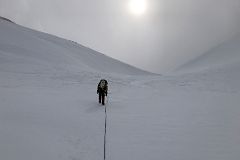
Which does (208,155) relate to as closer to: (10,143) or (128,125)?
(128,125)

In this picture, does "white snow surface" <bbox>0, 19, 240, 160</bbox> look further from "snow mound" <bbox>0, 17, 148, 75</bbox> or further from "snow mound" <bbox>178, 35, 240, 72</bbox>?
"snow mound" <bbox>178, 35, 240, 72</bbox>

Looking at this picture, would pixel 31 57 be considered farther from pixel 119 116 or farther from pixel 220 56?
pixel 220 56

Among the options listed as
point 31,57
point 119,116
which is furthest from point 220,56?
point 119,116

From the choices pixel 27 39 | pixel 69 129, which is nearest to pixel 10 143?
pixel 69 129

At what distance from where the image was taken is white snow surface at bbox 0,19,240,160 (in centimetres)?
1005

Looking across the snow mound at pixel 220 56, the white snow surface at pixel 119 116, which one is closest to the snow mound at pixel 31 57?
the white snow surface at pixel 119 116

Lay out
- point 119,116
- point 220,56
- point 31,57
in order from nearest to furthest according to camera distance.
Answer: point 119,116, point 31,57, point 220,56

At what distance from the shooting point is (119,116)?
47.5 ft

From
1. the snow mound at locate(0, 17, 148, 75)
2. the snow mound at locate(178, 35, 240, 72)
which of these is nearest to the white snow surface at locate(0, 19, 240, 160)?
the snow mound at locate(0, 17, 148, 75)

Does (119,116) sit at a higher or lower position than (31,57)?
lower

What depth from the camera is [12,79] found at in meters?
22.9

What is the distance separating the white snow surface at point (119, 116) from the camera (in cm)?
1005

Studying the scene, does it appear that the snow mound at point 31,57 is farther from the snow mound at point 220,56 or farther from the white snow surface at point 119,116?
the snow mound at point 220,56

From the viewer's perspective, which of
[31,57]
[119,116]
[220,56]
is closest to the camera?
[119,116]
